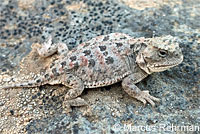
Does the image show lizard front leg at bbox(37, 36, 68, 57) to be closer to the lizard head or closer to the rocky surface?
the rocky surface

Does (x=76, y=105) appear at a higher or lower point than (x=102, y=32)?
lower

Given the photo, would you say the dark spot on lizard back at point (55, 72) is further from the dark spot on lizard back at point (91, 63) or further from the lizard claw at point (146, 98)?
the lizard claw at point (146, 98)

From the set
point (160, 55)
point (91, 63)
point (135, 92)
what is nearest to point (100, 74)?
point (91, 63)

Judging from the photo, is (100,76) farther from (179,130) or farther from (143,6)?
(143,6)

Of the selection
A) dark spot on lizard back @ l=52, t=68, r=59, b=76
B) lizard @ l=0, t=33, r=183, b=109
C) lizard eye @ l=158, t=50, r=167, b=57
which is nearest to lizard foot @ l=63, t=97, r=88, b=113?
lizard @ l=0, t=33, r=183, b=109

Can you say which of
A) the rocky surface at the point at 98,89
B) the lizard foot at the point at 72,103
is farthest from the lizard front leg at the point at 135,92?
the lizard foot at the point at 72,103

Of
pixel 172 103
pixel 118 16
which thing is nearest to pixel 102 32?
→ pixel 118 16

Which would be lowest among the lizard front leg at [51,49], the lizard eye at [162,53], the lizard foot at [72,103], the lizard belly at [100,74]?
the lizard foot at [72,103]
